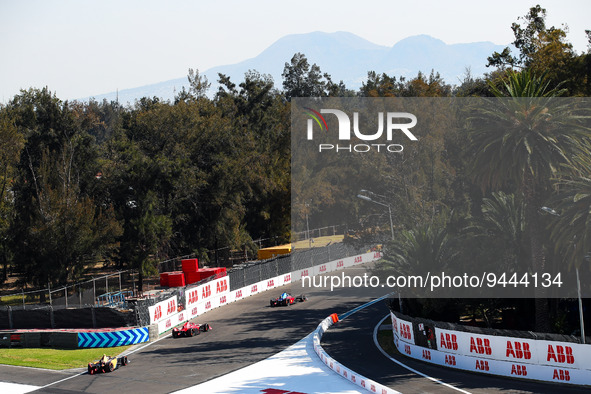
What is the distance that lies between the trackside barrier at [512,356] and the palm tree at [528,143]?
292 inches

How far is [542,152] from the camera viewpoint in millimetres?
36375

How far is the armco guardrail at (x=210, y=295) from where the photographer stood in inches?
1845

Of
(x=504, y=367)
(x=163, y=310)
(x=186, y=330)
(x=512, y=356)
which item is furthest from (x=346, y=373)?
(x=163, y=310)

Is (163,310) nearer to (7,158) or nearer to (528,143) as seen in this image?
(528,143)

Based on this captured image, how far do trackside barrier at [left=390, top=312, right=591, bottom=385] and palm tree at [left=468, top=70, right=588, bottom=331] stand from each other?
743 centimetres

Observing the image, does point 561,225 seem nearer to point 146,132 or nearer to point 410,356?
point 410,356

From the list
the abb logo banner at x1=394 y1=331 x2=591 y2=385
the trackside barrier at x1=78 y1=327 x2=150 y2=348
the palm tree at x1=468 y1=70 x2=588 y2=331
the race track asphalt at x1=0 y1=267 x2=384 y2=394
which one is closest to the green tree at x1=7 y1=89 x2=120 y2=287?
the race track asphalt at x1=0 y1=267 x2=384 y2=394

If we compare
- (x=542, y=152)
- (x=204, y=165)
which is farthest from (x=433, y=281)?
(x=204, y=165)

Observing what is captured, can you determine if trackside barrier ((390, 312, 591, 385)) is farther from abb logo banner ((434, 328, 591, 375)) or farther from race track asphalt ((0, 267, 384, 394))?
race track asphalt ((0, 267, 384, 394))

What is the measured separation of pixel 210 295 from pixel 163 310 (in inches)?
289

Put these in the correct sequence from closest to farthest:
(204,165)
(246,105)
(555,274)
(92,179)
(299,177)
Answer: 1. (555,274)
2. (92,179)
3. (204,165)
4. (299,177)
5. (246,105)

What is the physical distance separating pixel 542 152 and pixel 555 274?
7979 millimetres

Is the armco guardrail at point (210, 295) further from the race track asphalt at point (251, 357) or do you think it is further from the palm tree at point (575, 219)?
the palm tree at point (575, 219)

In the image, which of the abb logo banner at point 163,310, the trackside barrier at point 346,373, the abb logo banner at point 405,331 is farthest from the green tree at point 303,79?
the abb logo banner at point 405,331
